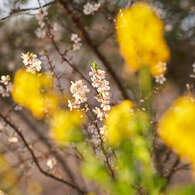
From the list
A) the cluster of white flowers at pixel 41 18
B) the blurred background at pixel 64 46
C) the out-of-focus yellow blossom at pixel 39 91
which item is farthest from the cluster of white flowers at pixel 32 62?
the blurred background at pixel 64 46

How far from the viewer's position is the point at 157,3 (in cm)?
290

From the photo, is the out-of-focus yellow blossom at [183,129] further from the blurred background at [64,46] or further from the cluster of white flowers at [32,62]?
the blurred background at [64,46]

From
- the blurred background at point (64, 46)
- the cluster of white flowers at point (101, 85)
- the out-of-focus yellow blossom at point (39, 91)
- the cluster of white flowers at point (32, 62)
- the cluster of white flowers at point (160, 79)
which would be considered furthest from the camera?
the blurred background at point (64, 46)

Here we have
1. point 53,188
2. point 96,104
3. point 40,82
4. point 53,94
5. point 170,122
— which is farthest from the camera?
point 53,188

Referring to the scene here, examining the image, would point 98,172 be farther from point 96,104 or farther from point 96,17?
point 96,17

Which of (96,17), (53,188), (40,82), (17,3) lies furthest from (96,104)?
(53,188)

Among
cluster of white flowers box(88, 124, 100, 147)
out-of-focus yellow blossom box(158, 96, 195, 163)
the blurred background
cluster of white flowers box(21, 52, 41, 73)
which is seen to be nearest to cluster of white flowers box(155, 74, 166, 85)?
the blurred background

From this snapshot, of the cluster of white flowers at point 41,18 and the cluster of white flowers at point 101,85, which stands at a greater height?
the cluster of white flowers at point 41,18

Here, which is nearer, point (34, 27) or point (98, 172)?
point (98, 172)

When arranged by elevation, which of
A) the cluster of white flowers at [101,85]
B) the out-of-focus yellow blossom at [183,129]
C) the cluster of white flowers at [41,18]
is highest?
the cluster of white flowers at [41,18]

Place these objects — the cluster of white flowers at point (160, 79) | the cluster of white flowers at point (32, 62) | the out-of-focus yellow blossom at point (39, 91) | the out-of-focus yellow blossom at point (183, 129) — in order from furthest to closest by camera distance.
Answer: the cluster of white flowers at point (160, 79)
the out-of-focus yellow blossom at point (39, 91)
the cluster of white flowers at point (32, 62)
the out-of-focus yellow blossom at point (183, 129)

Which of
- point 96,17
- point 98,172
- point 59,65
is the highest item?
point 96,17

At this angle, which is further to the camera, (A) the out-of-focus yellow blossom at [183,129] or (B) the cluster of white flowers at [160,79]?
(B) the cluster of white flowers at [160,79]

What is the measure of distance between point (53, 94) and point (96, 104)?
40 cm
